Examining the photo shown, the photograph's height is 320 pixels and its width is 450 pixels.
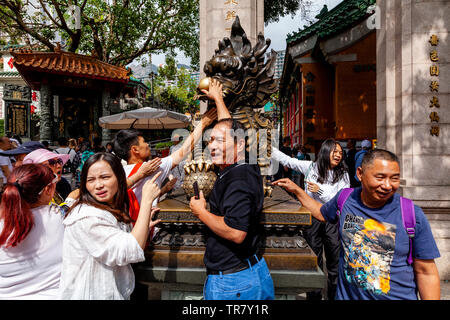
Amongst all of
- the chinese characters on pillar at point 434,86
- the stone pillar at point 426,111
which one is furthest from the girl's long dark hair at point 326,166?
the chinese characters on pillar at point 434,86

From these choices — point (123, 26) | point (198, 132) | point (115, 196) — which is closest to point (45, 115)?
point (123, 26)

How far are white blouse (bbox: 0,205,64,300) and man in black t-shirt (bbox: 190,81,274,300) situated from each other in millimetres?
886

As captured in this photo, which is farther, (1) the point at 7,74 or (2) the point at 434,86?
(1) the point at 7,74

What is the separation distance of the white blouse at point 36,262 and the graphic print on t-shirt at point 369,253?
1.85m

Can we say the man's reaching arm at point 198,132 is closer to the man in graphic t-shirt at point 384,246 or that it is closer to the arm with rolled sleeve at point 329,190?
the man in graphic t-shirt at point 384,246

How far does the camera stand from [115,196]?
187 cm

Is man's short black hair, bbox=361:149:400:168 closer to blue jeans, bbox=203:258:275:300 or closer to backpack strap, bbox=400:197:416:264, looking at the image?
backpack strap, bbox=400:197:416:264

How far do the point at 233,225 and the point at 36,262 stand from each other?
1220mm

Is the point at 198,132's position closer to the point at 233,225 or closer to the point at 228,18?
the point at 233,225

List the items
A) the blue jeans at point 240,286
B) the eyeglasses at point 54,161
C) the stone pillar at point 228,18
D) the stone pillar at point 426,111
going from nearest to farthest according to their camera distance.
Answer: the blue jeans at point 240,286, the eyeglasses at point 54,161, the stone pillar at point 426,111, the stone pillar at point 228,18

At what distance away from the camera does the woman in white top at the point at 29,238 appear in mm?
1720

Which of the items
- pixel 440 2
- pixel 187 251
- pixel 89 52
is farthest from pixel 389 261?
pixel 89 52

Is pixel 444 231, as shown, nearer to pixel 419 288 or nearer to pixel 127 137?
pixel 419 288

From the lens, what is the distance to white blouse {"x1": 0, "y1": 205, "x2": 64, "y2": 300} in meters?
1.78
